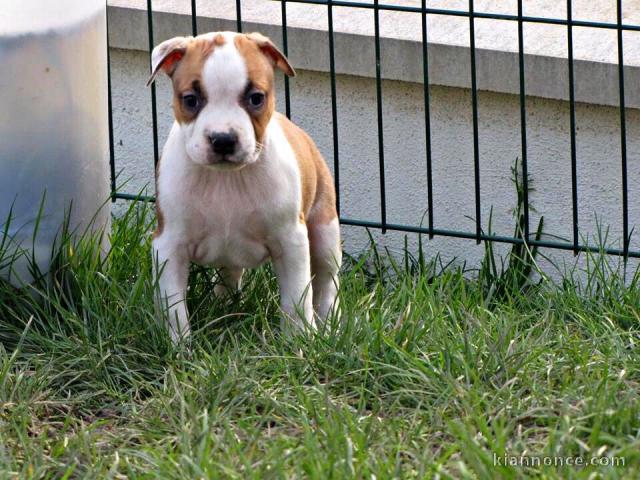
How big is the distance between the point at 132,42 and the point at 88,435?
3.19 metres

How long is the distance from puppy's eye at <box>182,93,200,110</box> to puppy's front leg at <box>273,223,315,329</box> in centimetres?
63

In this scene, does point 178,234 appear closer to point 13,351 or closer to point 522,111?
point 13,351

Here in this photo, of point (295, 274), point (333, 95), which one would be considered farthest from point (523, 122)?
point (295, 274)

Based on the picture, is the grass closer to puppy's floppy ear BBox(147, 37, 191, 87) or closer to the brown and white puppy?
the brown and white puppy

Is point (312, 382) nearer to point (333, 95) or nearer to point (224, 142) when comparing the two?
point (224, 142)

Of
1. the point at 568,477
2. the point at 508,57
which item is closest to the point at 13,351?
the point at 568,477

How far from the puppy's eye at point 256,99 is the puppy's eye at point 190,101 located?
18 cm

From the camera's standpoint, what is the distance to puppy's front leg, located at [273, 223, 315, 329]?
489cm

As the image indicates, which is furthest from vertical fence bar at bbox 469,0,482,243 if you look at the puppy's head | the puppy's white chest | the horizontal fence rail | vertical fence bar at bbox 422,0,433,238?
the puppy's head

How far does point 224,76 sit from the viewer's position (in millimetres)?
4438

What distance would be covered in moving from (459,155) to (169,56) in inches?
87.7

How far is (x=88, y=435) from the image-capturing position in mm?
4055

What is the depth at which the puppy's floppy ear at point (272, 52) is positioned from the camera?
15.4 feet

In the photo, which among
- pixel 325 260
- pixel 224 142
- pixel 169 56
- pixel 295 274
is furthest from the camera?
pixel 325 260
